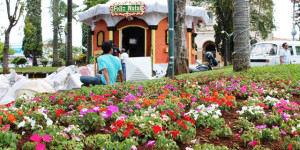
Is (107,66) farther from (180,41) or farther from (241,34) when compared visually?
(180,41)

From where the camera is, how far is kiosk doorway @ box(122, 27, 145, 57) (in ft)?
78.9

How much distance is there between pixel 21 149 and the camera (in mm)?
2709

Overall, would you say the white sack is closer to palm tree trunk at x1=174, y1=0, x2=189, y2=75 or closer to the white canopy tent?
palm tree trunk at x1=174, y1=0, x2=189, y2=75

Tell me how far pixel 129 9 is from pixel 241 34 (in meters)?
9.85

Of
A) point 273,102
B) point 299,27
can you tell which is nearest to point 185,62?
point 273,102

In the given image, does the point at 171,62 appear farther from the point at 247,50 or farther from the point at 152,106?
the point at 152,106

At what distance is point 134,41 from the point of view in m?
23.9

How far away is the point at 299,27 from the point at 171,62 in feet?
125

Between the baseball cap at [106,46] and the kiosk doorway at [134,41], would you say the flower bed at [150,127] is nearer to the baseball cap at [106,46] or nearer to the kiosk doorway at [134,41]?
the baseball cap at [106,46]

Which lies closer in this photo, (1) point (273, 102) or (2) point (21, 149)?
(2) point (21, 149)

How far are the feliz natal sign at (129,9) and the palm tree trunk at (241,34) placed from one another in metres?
9.18

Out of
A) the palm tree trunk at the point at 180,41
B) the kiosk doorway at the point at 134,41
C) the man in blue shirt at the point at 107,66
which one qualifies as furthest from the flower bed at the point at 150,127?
the kiosk doorway at the point at 134,41

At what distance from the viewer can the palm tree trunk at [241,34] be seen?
32.6ft

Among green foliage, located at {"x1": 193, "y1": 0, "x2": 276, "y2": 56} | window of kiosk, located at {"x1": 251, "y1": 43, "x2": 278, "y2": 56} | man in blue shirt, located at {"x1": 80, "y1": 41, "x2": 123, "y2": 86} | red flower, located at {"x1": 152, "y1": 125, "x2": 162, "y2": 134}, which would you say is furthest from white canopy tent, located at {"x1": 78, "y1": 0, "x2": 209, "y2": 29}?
red flower, located at {"x1": 152, "y1": 125, "x2": 162, "y2": 134}
